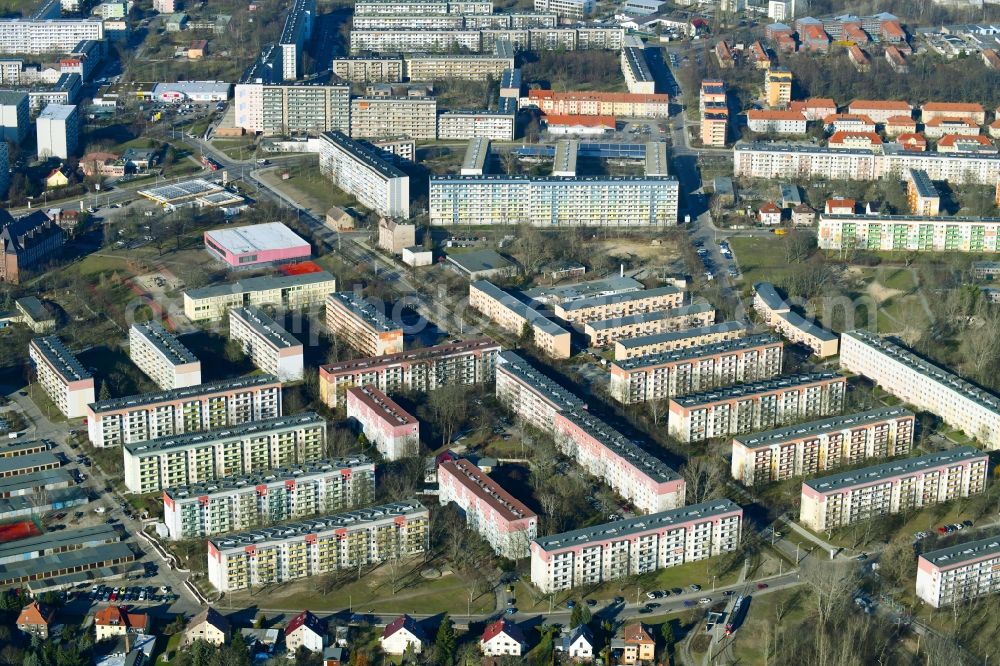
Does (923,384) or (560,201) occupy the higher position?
(560,201)

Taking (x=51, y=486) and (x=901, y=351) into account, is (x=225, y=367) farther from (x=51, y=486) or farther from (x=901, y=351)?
(x=901, y=351)

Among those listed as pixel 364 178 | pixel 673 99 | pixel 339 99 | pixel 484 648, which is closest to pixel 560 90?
pixel 673 99

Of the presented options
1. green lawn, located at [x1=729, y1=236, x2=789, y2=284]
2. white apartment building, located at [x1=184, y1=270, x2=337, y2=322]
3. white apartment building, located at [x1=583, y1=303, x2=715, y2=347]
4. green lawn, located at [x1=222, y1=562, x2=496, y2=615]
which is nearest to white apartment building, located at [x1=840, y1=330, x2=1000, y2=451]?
white apartment building, located at [x1=583, y1=303, x2=715, y2=347]

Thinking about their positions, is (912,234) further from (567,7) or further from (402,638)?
(567,7)

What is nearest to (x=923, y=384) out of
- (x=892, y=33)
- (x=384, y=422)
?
(x=384, y=422)

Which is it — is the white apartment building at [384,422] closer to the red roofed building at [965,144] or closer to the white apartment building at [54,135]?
the white apartment building at [54,135]

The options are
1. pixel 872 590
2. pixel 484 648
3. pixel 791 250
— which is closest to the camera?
pixel 484 648
